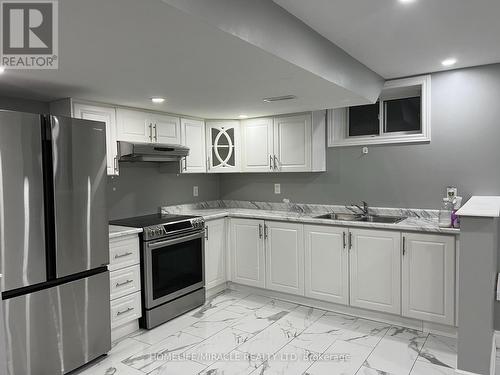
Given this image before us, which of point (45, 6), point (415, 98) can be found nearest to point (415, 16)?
point (415, 98)

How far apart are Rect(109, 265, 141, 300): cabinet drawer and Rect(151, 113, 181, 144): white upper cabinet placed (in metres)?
1.35

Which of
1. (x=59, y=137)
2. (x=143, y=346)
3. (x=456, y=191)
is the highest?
(x=59, y=137)

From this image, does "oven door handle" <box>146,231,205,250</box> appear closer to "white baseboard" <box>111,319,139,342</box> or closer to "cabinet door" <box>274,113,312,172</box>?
"white baseboard" <box>111,319,139,342</box>

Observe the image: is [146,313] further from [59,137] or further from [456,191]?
[456,191]

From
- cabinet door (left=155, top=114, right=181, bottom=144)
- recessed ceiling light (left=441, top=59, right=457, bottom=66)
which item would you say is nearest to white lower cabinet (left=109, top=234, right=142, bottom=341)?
cabinet door (left=155, top=114, right=181, bottom=144)

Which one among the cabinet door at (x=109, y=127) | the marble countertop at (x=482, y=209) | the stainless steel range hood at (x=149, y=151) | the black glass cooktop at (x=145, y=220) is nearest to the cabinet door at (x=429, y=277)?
the marble countertop at (x=482, y=209)

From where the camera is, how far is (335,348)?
2.80 meters

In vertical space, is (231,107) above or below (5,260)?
above

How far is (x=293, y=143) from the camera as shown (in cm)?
406

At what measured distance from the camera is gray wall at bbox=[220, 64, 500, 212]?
123 inches

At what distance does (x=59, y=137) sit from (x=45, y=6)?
1.07 meters

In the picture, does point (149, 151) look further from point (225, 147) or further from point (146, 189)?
point (225, 147)

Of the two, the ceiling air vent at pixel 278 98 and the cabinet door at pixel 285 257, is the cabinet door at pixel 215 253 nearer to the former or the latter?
the cabinet door at pixel 285 257

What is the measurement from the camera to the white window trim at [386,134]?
11.1ft
